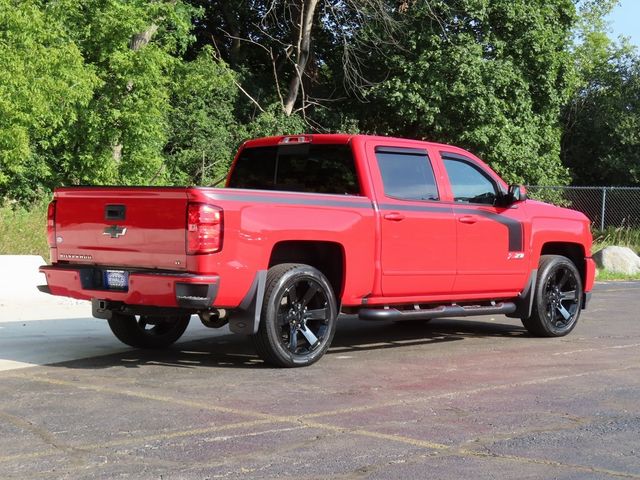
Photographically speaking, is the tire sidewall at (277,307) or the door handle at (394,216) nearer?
the tire sidewall at (277,307)

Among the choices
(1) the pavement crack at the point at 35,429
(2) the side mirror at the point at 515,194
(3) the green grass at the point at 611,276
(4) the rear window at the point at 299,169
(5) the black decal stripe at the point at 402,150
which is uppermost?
(5) the black decal stripe at the point at 402,150

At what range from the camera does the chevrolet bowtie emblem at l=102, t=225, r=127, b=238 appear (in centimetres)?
791

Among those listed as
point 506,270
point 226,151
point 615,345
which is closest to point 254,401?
point 506,270

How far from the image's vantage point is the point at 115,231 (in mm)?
7965

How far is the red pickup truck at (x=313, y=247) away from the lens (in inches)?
298

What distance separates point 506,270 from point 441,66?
21.2m

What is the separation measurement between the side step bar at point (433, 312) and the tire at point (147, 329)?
176 cm

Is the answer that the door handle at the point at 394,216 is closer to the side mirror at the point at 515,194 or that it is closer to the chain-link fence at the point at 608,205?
the side mirror at the point at 515,194

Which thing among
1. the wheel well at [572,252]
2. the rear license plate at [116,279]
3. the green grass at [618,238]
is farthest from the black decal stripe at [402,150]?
the green grass at [618,238]

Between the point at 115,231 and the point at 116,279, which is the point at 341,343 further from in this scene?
the point at 115,231

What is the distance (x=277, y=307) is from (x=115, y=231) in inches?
59.2

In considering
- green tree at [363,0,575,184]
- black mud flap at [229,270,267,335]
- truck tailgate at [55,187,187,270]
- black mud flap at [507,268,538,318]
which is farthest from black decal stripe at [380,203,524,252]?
green tree at [363,0,575,184]

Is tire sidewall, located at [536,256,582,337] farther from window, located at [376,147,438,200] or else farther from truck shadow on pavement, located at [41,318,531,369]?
window, located at [376,147,438,200]

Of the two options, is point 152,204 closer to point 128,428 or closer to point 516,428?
point 128,428
